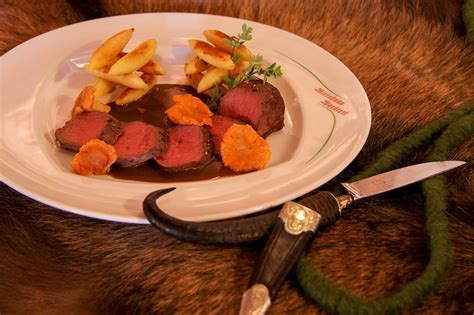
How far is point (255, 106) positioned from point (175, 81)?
0.34 meters

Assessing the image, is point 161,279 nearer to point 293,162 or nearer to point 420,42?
point 293,162

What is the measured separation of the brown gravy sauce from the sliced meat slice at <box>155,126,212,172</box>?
0.01 metres

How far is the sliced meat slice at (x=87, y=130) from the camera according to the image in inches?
40.8

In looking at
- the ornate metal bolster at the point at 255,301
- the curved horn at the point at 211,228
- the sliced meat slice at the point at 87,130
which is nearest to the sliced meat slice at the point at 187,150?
the sliced meat slice at the point at 87,130

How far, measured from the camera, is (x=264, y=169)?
0.98m

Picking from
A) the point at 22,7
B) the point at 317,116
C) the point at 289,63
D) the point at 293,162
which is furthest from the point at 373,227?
the point at 22,7

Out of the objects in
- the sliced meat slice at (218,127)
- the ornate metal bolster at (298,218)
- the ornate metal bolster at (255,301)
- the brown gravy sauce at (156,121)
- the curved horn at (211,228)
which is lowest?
the brown gravy sauce at (156,121)

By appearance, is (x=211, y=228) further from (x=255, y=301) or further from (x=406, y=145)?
(x=406, y=145)

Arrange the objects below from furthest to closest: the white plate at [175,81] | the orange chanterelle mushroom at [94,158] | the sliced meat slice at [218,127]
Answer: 1. the sliced meat slice at [218,127]
2. the orange chanterelle mushroom at [94,158]
3. the white plate at [175,81]

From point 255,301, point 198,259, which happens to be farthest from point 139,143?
point 255,301

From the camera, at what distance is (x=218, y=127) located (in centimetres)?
109

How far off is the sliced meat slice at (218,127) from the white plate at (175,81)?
0.40 feet

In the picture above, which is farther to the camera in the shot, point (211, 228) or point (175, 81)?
point (175, 81)

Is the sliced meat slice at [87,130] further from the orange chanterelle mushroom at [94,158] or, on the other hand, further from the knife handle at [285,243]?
the knife handle at [285,243]
